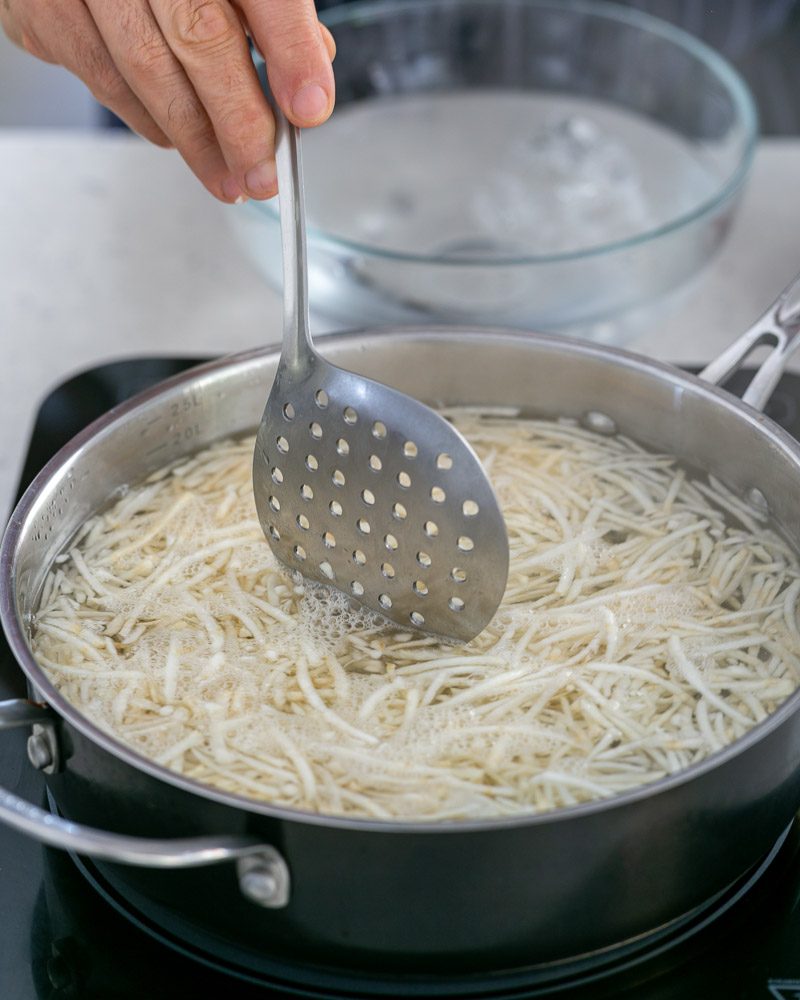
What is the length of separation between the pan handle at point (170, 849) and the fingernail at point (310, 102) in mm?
571

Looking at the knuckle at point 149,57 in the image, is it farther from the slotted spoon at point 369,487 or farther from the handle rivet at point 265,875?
the handle rivet at point 265,875

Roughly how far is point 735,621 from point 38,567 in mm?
637

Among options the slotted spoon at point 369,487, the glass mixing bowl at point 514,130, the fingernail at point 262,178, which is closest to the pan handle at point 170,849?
the slotted spoon at point 369,487

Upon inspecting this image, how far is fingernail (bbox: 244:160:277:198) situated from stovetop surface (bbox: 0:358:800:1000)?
0.59m

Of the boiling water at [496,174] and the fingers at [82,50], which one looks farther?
the boiling water at [496,174]

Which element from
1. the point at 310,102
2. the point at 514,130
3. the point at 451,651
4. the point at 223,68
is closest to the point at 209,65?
the point at 223,68

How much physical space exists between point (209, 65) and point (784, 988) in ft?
2.84

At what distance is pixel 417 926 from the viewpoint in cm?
88

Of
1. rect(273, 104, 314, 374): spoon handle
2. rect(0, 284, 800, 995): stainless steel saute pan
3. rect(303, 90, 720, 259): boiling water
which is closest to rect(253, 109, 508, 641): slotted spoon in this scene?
rect(273, 104, 314, 374): spoon handle

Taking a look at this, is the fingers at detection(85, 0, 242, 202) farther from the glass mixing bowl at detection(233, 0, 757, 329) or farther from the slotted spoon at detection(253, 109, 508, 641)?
the glass mixing bowl at detection(233, 0, 757, 329)

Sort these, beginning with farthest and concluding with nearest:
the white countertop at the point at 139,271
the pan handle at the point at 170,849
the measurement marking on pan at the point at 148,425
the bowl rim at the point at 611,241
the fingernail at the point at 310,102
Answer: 1. the white countertop at the point at 139,271
2. the bowl rim at the point at 611,241
3. the measurement marking on pan at the point at 148,425
4. the fingernail at the point at 310,102
5. the pan handle at the point at 170,849

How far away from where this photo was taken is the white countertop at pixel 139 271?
1.92 metres

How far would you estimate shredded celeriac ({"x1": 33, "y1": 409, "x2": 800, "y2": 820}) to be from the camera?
1007mm

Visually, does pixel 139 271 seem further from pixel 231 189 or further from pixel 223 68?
pixel 223 68
